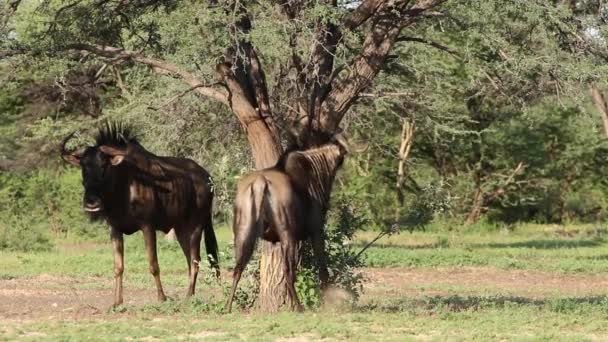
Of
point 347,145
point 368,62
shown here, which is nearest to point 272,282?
point 347,145

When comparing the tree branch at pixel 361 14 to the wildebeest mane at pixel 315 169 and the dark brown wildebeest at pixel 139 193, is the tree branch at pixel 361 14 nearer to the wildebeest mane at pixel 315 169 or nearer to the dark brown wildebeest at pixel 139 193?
the wildebeest mane at pixel 315 169

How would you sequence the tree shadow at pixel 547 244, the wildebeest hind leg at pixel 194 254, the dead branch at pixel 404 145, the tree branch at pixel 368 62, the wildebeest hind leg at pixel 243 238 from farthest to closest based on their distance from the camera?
the dead branch at pixel 404 145 < the tree shadow at pixel 547 244 < the wildebeest hind leg at pixel 194 254 < the tree branch at pixel 368 62 < the wildebeest hind leg at pixel 243 238

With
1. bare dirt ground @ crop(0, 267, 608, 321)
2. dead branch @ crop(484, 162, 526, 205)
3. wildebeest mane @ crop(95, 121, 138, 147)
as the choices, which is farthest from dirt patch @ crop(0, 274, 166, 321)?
dead branch @ crop(484, 162, 526, 205)

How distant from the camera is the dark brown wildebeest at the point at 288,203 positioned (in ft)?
40.6

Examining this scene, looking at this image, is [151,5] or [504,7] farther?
[151,5]

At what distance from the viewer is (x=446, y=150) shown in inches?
1510

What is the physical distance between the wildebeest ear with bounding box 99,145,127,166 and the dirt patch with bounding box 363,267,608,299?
4.08 m

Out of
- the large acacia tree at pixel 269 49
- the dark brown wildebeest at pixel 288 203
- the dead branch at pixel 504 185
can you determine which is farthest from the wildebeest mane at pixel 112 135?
the dead branch at pixel 504 185

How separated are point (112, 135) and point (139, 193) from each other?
2.54 feet

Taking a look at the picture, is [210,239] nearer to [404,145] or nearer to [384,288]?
[384,288]

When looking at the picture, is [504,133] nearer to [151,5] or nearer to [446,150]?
[446,150]

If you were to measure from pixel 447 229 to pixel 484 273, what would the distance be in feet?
45.8

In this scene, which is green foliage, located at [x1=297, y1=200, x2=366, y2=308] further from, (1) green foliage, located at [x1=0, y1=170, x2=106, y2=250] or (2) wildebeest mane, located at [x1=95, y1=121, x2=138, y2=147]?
(1) green foliage, located at [x1=0, y1=170, x2=106, y2=250]

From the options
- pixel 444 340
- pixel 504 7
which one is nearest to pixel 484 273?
pixel 504 7
